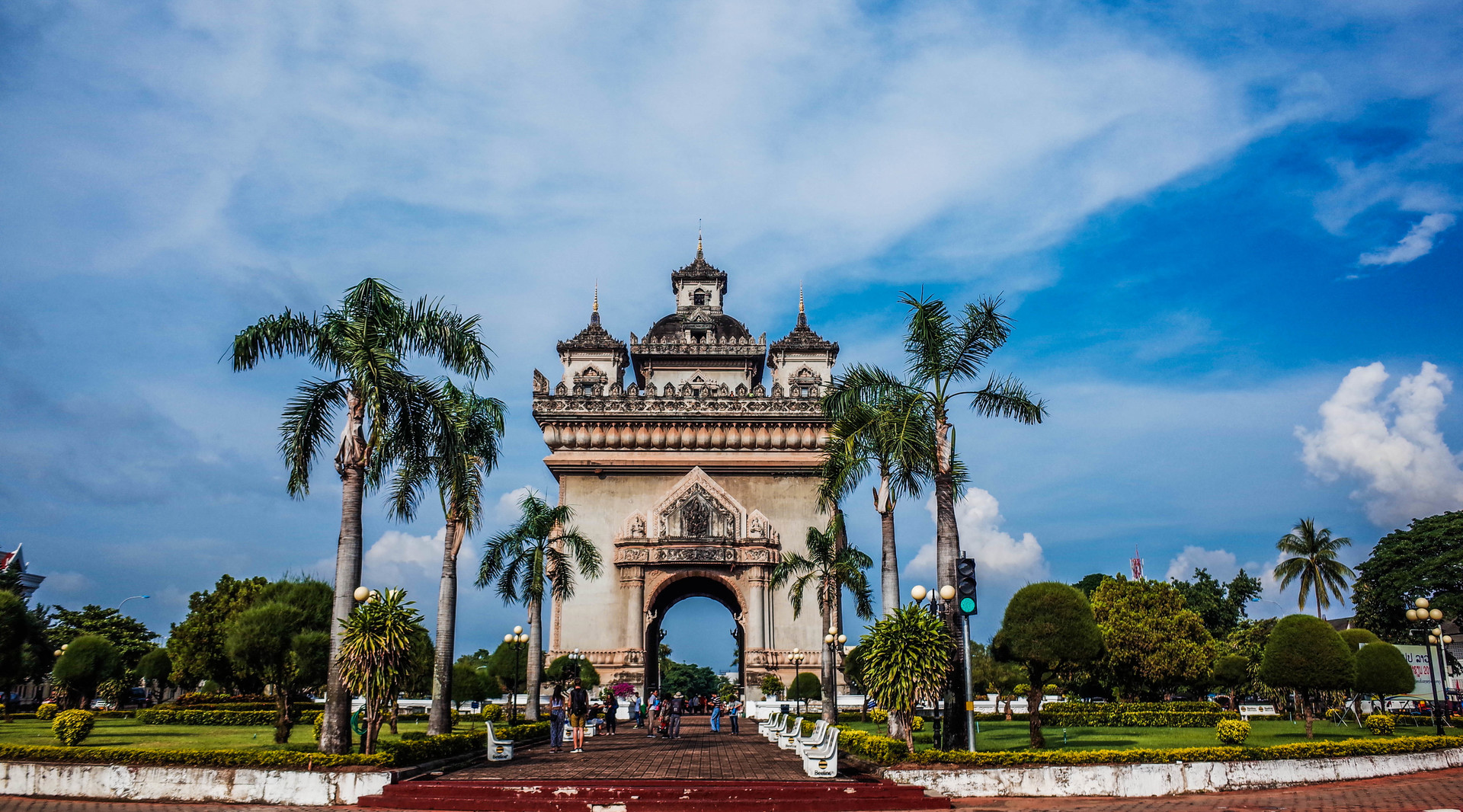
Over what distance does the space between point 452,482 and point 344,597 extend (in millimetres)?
4598

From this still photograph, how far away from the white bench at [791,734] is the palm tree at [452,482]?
25.6ft

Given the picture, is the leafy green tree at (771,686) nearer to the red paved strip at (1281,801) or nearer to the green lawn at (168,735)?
the green lawn at (168,735)

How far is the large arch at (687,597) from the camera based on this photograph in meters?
45.1

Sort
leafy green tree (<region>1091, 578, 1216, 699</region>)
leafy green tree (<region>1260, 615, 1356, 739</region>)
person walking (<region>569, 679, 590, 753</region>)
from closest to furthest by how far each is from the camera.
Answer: person walking (<region>569, 679, 590, 753</region>) → leafy green tree (<region>1260, 615, 1356, 739</region>) → leafy green tree (<region>1091, 578, 1216, 699</region>)

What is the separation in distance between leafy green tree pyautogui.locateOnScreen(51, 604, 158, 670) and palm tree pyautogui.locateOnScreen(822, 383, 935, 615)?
44026 mm

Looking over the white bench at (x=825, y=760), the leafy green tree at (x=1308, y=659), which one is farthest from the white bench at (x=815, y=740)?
the leafy green tree at (x=1308, y=659)

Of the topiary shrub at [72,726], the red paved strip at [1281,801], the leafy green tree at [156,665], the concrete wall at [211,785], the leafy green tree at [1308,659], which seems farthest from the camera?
the leafy green tree at [156,665]

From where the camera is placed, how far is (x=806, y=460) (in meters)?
46.5

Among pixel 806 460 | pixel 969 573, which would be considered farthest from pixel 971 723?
pixel 806 460

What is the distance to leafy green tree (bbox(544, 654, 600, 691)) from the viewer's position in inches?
1591

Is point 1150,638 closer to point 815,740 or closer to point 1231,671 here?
point 1231,671

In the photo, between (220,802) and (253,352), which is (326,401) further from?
(220,802)

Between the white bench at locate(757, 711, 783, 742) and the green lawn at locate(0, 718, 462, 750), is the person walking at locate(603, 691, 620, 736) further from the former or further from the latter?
the white bench at locate(757, 711, 783, 742)

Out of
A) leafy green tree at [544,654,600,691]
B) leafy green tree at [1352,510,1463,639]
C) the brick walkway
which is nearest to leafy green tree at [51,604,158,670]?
leafy green tree at [544,654,600,691]
